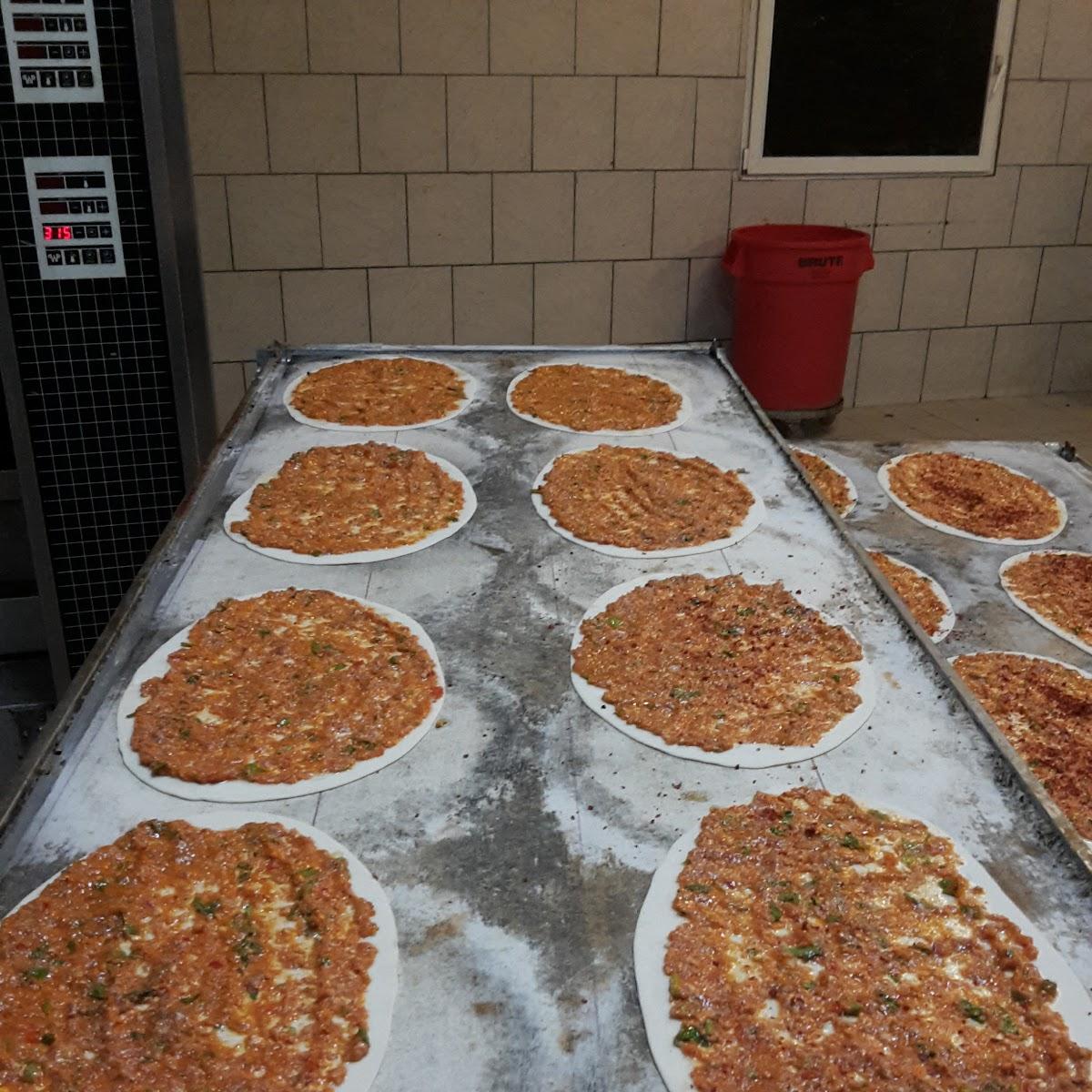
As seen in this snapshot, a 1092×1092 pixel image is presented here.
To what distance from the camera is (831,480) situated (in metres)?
2.80

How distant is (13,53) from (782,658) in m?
2.04

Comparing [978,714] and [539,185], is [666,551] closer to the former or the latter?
[978,714]

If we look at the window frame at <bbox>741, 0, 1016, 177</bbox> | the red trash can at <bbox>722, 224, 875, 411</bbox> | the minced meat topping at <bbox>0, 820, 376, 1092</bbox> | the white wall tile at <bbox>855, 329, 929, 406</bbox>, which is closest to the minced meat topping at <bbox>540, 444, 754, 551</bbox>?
the minced meat topping at <bbox>0, 820, 376, 1092</bbox>

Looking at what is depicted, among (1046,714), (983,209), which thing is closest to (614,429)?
(1046,714)

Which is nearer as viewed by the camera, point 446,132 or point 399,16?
point 399,16

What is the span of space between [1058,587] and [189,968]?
2.01 m

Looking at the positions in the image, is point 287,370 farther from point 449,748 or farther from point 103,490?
point 449,748

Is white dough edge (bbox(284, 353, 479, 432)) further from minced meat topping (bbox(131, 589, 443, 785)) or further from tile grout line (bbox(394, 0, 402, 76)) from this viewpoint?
tile grout line (bbox(394, 0, 402, 76))

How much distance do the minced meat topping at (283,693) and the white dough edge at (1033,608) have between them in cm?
138

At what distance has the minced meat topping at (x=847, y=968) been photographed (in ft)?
3.38

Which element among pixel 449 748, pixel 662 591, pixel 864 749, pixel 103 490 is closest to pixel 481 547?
pixel 662 591

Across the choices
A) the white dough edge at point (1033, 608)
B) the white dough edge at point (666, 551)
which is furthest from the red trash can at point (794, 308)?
the white dough edge at point (666, 551)

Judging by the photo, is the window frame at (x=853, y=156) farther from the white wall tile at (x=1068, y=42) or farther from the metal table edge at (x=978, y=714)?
the metal table edge at (x=978, y=714)

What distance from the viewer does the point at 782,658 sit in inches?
67.0
